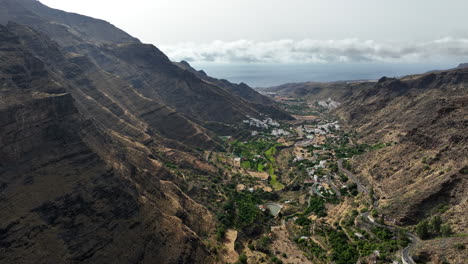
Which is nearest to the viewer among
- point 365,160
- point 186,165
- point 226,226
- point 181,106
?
point 226,226

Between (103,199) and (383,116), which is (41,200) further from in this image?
(383,116)

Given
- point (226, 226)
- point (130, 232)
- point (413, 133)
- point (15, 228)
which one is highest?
point (413, 133)

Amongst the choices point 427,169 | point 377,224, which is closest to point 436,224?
point 377,224

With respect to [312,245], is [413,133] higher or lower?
higher

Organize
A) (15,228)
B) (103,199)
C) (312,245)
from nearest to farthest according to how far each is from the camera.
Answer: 1. (15,228)
2. (103,199)
3. (312,245)

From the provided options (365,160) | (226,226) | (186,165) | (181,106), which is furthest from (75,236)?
(181,106)

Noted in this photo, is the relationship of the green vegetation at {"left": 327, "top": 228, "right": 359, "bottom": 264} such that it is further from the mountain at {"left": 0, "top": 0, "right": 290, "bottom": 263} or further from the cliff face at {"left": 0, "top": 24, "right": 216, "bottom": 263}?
the cliff face at {"left": 0, "top": 24, "right": 216, "bottom": 263}

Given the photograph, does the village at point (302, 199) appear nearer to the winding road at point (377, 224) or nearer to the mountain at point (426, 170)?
the winding road at point (377, 224)

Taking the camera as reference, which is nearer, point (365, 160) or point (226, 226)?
point (226, 226)

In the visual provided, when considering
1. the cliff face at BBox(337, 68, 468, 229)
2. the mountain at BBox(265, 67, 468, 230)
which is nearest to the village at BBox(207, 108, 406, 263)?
the mountain at BBox(265, 67, 468, 230)
